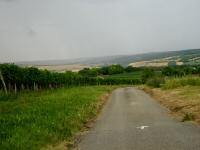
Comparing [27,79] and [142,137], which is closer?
[142,137]

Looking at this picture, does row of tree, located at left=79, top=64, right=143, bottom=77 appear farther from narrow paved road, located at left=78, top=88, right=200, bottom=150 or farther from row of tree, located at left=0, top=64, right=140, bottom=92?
narrow paved road, located at left=78, top=88, right=200, bottom=150

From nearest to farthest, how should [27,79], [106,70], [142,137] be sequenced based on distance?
[142,137]
[27,79]
[106,70]

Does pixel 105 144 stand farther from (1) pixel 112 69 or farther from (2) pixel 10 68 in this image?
(1) pixel 112 69

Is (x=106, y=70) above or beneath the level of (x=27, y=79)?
beneath

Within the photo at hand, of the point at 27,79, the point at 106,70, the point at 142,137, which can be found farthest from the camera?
the point at 106,70

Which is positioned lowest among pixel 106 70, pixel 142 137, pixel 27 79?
pixel 106 70

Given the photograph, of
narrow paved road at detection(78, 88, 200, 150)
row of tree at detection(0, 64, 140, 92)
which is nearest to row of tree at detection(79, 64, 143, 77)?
row of tree at detection(0, 64, 140, 92)

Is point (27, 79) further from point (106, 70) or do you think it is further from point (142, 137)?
point (106, 70)

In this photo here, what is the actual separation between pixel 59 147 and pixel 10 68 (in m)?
48.1

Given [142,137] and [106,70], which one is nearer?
[142,137]

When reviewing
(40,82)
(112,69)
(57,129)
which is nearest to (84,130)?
(57,129)

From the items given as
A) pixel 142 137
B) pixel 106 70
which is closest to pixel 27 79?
pixel 142 137

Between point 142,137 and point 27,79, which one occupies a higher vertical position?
A: point 142,137

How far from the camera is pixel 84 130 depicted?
17750 millimetres
